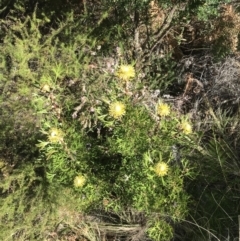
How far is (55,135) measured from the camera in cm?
156

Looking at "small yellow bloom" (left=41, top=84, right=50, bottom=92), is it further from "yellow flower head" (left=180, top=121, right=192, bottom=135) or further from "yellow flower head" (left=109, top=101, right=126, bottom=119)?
"yellow flower head" (left=180, top=121, right=192, bottom=135)

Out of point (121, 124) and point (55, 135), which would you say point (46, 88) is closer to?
point (55, 135)

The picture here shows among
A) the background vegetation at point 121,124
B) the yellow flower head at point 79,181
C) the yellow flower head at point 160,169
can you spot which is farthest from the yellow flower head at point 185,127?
the yellow flower head at point 79,181

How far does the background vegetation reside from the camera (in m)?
1.63

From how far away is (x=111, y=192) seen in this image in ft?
5.92

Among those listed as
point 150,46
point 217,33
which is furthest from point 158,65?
point 217,33

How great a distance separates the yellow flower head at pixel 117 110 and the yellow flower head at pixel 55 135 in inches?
8.9

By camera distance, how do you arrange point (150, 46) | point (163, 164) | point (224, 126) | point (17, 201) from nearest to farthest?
point (163, 164), point (17, 201), point (224, 126), point (150, 46)

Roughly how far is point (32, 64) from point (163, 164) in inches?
50.7

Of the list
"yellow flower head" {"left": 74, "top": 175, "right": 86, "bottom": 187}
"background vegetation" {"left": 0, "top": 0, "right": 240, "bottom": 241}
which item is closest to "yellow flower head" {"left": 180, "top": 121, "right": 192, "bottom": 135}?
"background vegetation" {"left": 0, "top": 0, "right": 240, "bottom": 241}

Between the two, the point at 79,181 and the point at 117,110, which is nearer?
the point at 117,110

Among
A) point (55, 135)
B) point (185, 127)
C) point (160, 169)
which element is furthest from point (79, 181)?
point (185, 127)

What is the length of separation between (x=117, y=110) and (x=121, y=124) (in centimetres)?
10

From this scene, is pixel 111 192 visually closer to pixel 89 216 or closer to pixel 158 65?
pixel 89 216
